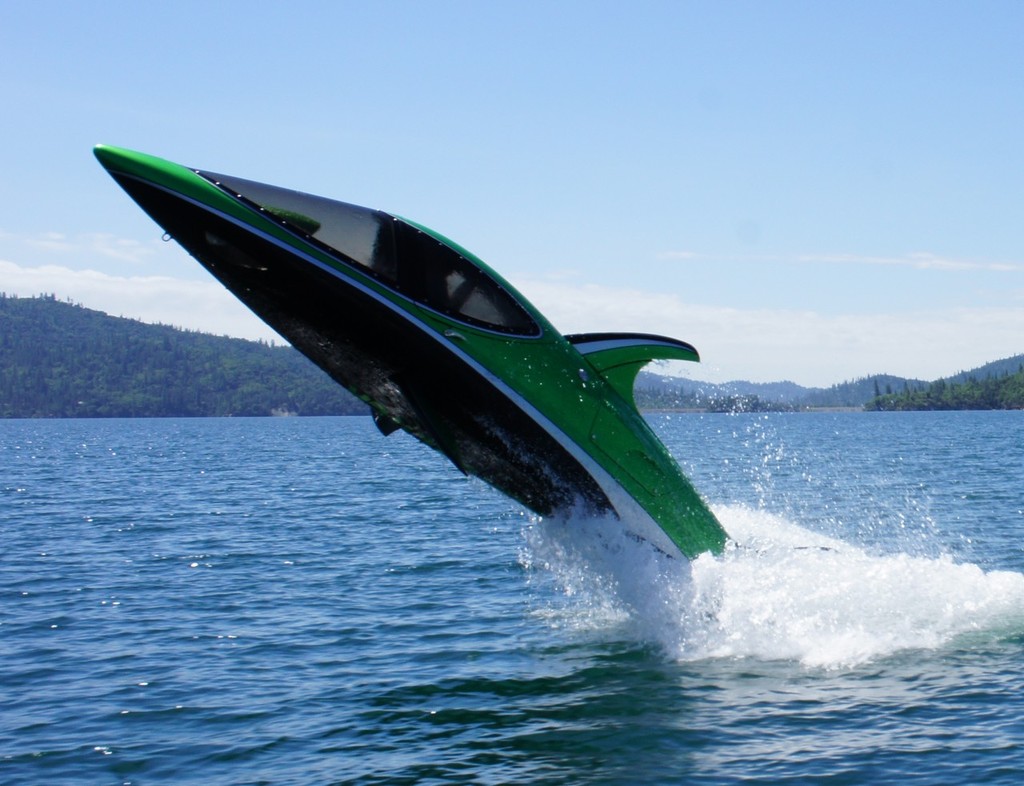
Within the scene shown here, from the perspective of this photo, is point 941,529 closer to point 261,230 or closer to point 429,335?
point 429,335

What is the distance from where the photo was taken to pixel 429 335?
1435 cm

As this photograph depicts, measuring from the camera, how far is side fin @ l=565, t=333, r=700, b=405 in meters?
16.2

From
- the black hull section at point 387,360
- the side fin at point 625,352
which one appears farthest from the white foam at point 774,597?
the side fin at point 625,352

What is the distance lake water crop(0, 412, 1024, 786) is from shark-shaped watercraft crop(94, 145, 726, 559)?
42.4 inches

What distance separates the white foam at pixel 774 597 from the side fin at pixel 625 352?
221 cm

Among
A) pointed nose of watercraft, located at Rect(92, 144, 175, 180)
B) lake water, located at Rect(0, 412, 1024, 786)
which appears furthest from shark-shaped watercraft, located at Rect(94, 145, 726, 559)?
lake water, located at Rect(0, 412, 1024, 786)

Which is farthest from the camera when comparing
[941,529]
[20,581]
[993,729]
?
[941,529]

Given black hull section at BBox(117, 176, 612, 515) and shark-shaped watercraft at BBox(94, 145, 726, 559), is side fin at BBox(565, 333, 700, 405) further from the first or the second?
black hull section at BBox(117, 176, 612, 515)

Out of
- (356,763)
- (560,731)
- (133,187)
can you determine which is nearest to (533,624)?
(560,731)

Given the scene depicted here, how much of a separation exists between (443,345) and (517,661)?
4.79 m

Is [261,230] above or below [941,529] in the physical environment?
above

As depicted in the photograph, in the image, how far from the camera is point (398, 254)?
46.3 ft

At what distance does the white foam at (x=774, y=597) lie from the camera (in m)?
Answer: 15.9

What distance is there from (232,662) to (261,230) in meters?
6.64
